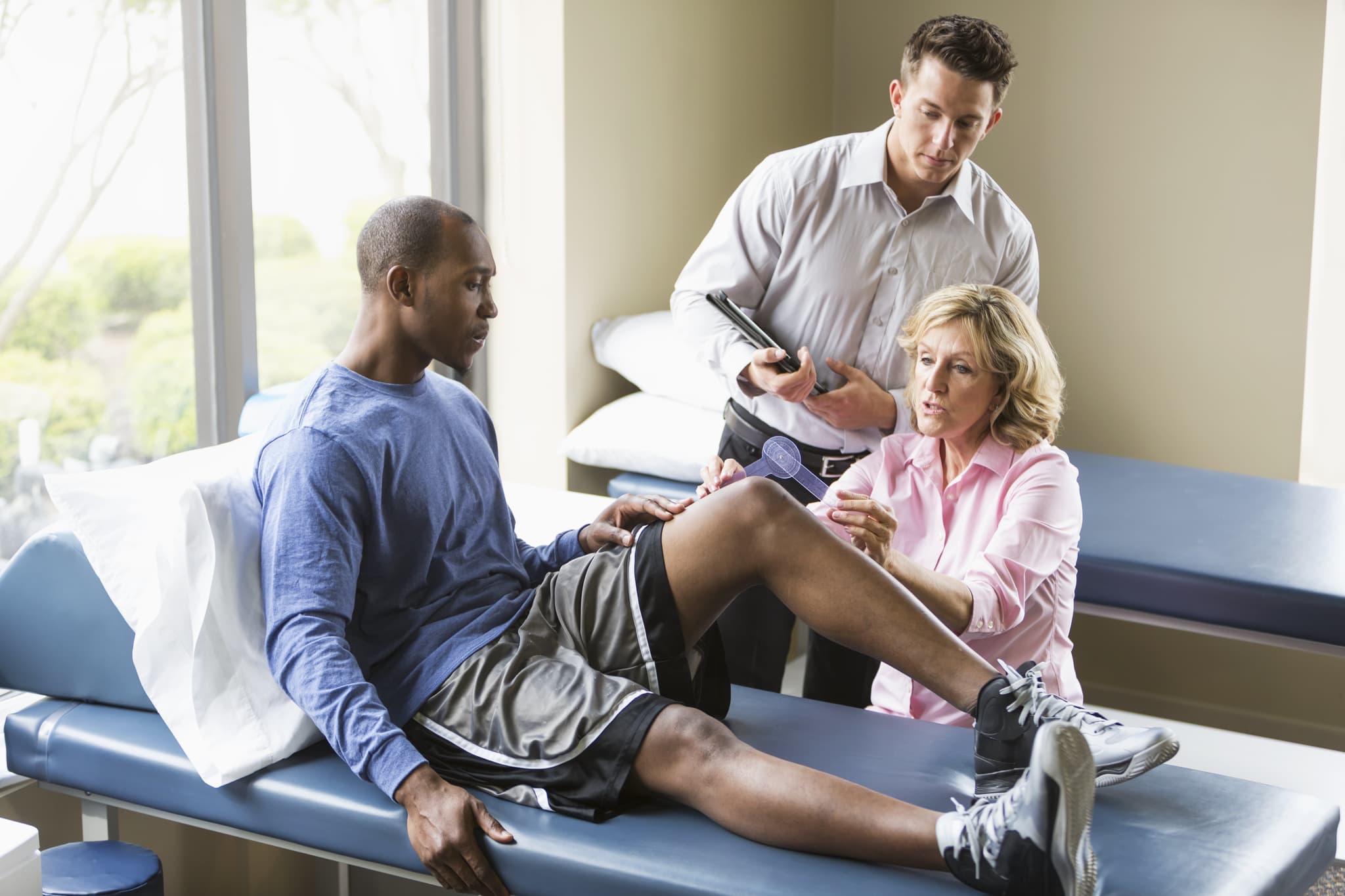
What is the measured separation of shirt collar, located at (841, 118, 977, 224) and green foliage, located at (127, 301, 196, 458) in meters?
1.45

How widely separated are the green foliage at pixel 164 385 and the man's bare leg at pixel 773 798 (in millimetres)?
1542

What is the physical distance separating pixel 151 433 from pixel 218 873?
0.93 m

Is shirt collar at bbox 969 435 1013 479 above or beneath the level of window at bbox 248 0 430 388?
beneath

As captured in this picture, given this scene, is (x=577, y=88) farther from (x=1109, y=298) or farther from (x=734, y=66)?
(x=1109, y=298)

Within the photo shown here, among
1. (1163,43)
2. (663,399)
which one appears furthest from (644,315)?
(1163,43)

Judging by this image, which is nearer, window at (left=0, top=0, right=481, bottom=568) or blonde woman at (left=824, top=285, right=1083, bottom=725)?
blonde woman at (left=824, top=285, right=1083, bottom=725)

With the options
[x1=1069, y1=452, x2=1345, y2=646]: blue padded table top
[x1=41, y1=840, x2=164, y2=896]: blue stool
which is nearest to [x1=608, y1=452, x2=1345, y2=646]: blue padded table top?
[x1=1069, y1=452, x2=1345, y2=646]: blue padded table top

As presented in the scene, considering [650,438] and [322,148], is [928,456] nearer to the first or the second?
[650,438]

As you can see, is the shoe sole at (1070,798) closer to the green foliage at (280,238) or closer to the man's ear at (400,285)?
the man's ear at (400,285)

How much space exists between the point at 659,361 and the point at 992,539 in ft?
4.76

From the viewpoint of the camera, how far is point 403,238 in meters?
1.85

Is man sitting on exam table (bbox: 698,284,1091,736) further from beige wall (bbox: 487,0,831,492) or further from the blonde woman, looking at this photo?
beige wall (bbox: 487,0,831,492)

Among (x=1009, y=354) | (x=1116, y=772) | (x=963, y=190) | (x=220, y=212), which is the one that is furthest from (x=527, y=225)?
(x=1116, y=772)

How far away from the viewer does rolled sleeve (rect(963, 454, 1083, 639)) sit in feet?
6.51
